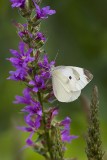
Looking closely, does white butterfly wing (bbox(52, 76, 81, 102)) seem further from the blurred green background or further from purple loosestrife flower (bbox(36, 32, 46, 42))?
the blurred green background

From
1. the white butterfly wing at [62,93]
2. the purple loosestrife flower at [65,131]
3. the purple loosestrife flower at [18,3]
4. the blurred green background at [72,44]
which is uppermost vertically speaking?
the purple loosestrife flower at [18,3]

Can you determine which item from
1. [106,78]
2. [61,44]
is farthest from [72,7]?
[106,78]

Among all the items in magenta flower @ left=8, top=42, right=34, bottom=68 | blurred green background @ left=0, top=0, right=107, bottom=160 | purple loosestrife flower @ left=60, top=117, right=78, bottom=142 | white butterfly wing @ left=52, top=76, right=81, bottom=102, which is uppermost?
magenta flower @ left=8, top=42, right=34, bottom=68

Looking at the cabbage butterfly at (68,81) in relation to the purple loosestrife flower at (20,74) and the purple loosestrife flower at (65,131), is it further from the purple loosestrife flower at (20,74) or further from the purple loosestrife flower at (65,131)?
the purple loosestrife flower at (20,74)

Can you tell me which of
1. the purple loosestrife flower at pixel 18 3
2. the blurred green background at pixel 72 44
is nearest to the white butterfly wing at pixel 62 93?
the purple loosestrife flower at pixel 18 3

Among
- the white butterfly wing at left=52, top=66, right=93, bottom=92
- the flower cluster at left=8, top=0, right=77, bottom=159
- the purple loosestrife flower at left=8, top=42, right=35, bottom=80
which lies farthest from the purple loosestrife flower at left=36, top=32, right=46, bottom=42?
the white butterfly wing at left=52, top=66, right=93, bottom=92

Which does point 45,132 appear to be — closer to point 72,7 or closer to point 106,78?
point 106,78

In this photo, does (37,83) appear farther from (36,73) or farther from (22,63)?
(22,63)
